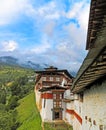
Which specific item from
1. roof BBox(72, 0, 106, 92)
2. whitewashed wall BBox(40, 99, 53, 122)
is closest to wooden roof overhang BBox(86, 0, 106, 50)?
roof BBox(72, 0, 106, 92)

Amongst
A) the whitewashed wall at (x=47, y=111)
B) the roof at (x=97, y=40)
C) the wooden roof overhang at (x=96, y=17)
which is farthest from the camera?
the whitewashed wall at (x=47, y=111)

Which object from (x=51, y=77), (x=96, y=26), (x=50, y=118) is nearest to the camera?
(x=96, y=26)

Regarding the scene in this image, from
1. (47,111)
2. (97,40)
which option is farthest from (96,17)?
(47,111)

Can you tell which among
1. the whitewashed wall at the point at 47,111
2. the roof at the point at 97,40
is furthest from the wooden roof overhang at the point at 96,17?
the whitewashed wall at the point at 47,111

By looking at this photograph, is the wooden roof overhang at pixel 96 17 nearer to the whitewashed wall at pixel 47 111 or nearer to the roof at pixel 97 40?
the roof at pixel 97 40

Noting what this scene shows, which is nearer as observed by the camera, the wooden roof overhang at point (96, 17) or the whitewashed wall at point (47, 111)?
the wooden roof overhang at point (96, 17)

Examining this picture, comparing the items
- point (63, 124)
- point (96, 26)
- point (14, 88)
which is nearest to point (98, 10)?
point (96, 26)

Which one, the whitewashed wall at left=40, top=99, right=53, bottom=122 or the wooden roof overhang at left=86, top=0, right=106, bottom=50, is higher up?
the wooden roof overhang at left=86, top=0, right=106, bottom=50

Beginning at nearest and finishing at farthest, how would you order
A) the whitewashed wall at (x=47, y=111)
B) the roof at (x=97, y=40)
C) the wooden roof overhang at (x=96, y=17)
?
the roof at (x=97, y=40), the wooden roof overhang at (x=96, y=17), the whitewashed wall at (x=47, y=111)

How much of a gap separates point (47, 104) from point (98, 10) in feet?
162

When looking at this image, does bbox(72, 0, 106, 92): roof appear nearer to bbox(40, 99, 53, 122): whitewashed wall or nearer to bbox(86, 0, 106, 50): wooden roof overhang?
bbox(86, 0, 106, 50): wooden roof overhang

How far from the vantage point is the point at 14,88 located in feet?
387

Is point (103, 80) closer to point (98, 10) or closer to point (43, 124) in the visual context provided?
point (98, 10)

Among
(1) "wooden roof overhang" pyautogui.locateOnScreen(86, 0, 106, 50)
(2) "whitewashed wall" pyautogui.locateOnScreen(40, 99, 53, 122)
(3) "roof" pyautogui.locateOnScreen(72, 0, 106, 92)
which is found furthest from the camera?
(2) "whitewashed wall" pyautogui.locateOnScreen(40, 99, 53, 122)
